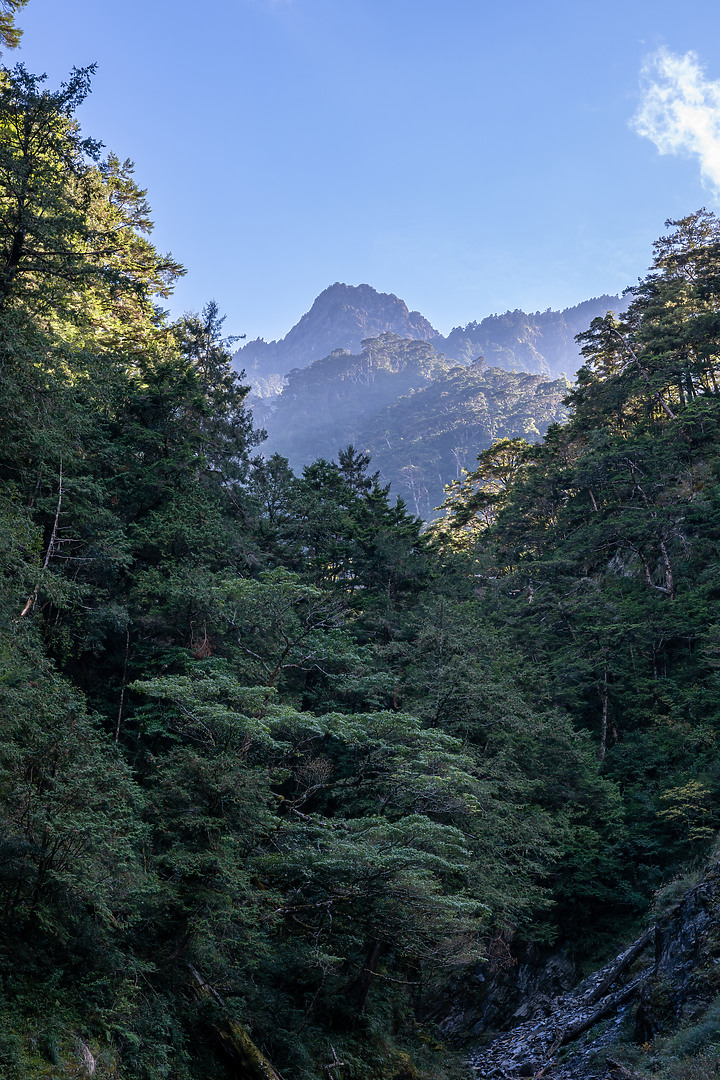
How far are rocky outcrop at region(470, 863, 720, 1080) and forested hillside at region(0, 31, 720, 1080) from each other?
154 cm

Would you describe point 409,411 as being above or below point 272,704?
above

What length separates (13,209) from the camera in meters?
8.58

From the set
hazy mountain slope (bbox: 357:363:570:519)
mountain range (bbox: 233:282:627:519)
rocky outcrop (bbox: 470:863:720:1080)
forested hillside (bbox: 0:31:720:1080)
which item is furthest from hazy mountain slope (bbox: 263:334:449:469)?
rocky outcrop (bbox: 470:863:720:1080)

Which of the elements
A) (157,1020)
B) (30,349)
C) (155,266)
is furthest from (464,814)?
(155,266)

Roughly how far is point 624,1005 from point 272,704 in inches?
331

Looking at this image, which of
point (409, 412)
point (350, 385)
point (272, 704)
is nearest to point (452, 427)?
point (409, 412)

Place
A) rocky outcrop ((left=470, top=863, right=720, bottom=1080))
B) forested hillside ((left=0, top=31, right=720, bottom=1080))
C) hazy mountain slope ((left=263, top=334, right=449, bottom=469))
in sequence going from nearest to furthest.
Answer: forested hillside ((left=0, top=31, right=720, bottom=1080)) < rocky outcrop ((left=470, top=863, right=720, bottom=1080)) < hazy mountain slope ((left=263, top=334, right=449, bottom=469))

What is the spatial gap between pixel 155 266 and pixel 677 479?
23.9 metres

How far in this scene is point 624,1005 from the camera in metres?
10.9

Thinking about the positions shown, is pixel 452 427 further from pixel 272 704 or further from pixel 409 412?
pixel 272 704

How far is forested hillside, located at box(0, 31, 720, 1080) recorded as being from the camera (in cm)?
816

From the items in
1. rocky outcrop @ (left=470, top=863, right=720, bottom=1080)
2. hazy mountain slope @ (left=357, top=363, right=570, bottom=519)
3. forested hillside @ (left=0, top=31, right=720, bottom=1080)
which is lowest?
rocky outcrop @ (left=470, top=863, right=720, bottom=1080)

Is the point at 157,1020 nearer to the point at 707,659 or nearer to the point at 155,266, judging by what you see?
the point at 707,659

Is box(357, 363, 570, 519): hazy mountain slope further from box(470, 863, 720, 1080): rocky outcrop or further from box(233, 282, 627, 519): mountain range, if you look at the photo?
box(470, 863, 720, 1080): rocky outcrop
